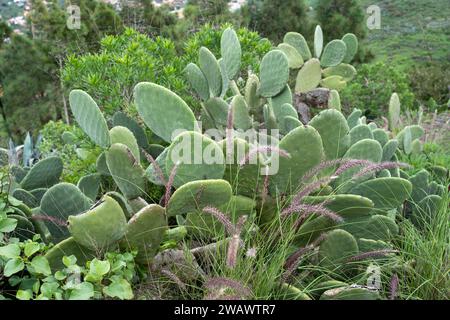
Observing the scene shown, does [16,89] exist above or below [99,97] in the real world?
below

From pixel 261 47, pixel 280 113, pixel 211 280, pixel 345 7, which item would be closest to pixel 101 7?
pixel 345 7

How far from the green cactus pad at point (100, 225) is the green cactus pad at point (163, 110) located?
59cm

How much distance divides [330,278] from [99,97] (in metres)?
1.62

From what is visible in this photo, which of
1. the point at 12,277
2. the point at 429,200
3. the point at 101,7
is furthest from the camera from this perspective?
the point at 101,7

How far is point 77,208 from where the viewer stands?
2.01 m

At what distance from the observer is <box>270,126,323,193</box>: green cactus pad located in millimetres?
1979

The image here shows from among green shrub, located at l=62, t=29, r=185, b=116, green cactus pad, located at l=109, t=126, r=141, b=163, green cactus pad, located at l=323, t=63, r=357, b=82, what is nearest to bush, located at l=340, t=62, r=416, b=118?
green cactus pad, located at l=323, t=63, r=357, b=82

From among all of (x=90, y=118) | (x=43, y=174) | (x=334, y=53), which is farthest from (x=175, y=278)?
(x=334, y=53)

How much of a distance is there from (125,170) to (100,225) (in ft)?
1.24

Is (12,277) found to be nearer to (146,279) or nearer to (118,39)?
(146,279)

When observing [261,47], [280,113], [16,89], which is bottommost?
[16,89]

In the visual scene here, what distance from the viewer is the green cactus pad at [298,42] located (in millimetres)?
4926

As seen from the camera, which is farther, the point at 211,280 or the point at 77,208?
the point at 77,208

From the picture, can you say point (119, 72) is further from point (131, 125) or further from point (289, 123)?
point (289, 123)
